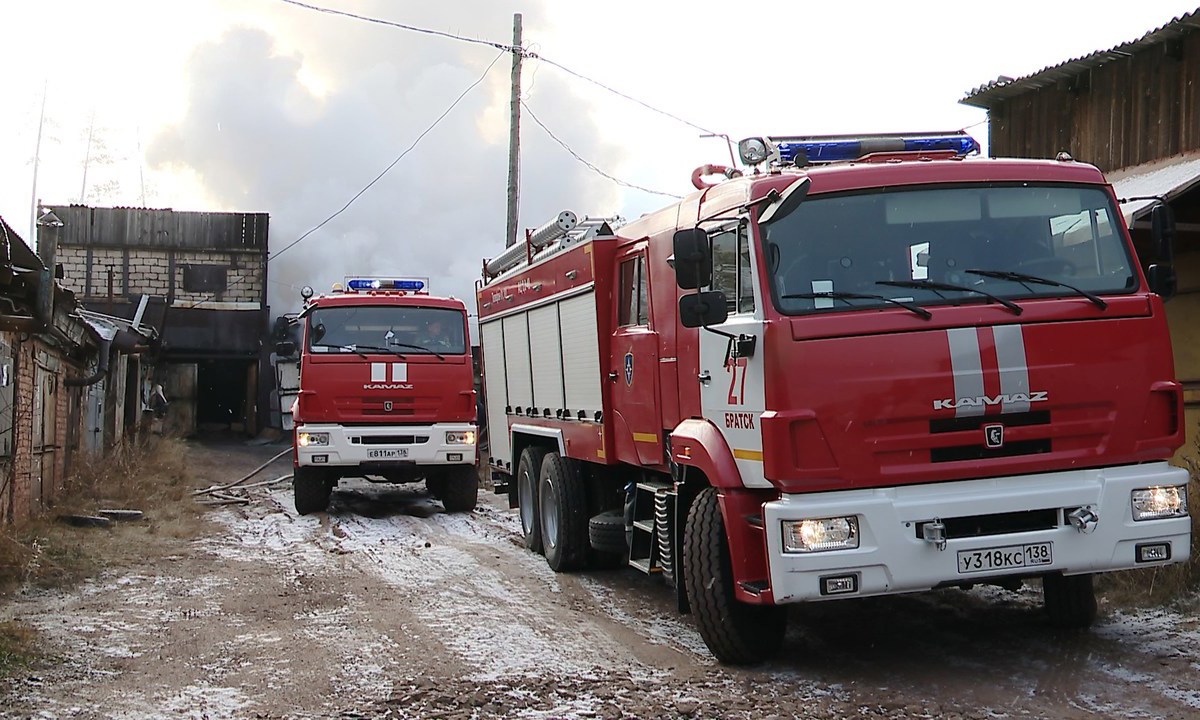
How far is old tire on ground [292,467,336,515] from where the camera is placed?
14711 millimetres

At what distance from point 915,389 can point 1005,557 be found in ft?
2.96

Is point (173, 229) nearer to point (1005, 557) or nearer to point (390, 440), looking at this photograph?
point (390, 440)

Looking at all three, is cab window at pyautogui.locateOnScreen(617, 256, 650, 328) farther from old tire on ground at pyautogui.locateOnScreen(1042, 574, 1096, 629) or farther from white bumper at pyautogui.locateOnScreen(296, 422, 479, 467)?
white bumper at pyautogui.locateOnScreen(296, 422, 479, 467)

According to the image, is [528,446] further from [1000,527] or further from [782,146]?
[1000,527]

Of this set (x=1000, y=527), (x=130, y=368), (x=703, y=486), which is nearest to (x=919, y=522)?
(x=1000, y=527)

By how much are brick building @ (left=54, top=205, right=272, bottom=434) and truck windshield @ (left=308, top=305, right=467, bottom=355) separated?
54.2 ft

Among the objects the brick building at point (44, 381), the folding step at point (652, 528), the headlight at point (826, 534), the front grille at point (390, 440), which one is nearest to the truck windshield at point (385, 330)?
the front grille at point (390, 440)

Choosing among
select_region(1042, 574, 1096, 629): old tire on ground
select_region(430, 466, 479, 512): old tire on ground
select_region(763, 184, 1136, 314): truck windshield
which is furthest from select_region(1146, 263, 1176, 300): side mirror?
select_region(430, 466, 479, 512): old tire on ground

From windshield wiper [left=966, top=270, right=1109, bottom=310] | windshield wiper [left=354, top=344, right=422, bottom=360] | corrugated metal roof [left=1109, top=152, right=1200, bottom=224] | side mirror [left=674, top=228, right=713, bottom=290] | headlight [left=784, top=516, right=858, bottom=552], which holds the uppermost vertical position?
corrugated metal roof [left=1109, top=152, right=1200, bottom=224]

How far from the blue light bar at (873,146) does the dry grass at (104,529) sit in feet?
20.9

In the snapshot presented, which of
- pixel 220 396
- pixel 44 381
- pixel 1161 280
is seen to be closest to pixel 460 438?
pixel 44 381

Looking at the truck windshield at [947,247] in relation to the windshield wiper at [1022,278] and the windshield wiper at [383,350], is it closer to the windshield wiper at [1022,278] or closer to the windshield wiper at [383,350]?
the windshield wiper at [1022,278]

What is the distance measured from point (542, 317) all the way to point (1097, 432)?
526cm

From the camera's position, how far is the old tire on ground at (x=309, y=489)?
14711 millimetres
